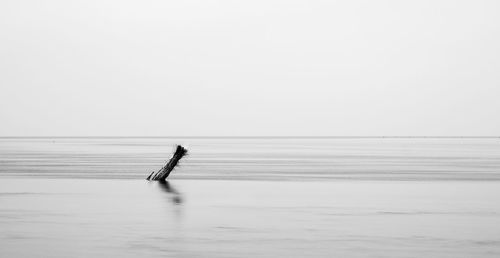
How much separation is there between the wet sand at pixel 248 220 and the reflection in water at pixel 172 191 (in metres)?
0.03

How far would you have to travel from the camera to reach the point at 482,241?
1630 centimetres

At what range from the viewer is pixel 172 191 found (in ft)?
100

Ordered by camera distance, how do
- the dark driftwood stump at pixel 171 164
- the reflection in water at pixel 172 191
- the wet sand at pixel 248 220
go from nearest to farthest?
the wet sand at pixel 248 220 < the reflection in water at pixel 172 191 < the dark driftwood stump at pixel 171 164

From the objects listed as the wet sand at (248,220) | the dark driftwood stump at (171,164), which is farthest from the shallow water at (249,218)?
the dark driftwood stump at (171,164)

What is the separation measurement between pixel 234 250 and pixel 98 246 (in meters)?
2.52

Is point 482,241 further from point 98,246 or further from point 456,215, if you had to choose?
point 98,246

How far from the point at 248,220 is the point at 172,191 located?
10278 millimetres

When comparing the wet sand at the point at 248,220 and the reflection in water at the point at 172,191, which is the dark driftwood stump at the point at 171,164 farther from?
the wet sand at the point at 248,220

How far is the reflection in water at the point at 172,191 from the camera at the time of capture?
26656 millimetres

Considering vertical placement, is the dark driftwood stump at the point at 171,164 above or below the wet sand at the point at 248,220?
above

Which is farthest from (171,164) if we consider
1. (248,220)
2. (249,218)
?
(248,220)

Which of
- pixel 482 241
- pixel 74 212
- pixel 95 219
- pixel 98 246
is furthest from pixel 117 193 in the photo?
pixel 482 241

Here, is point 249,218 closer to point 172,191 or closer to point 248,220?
point 248,220

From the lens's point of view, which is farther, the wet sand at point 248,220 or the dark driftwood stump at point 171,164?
the dark driftwood stump at point 171,164
